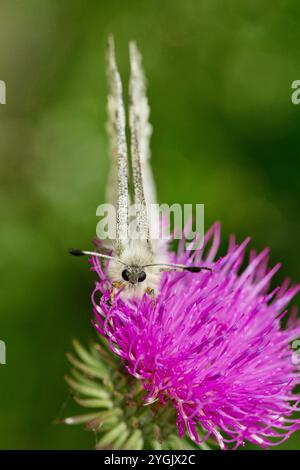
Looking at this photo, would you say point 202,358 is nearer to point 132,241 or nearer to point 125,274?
point 125,274

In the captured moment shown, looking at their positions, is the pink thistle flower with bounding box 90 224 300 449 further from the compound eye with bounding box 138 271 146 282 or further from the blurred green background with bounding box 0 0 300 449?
the blurred green background with bounding box 0 0 300 449

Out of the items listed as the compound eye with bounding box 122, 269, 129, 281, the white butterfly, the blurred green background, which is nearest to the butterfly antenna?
the white butterfly

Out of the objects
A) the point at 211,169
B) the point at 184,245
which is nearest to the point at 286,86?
the point at 211,169

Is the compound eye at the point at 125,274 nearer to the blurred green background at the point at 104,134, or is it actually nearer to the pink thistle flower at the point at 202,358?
the pink thistle flower at the point at 202,358

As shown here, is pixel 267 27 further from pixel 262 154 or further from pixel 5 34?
pixel 5 34

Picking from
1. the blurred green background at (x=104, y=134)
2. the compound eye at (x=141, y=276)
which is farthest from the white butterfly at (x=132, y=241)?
the blurred green background at (x=104, y=134)
